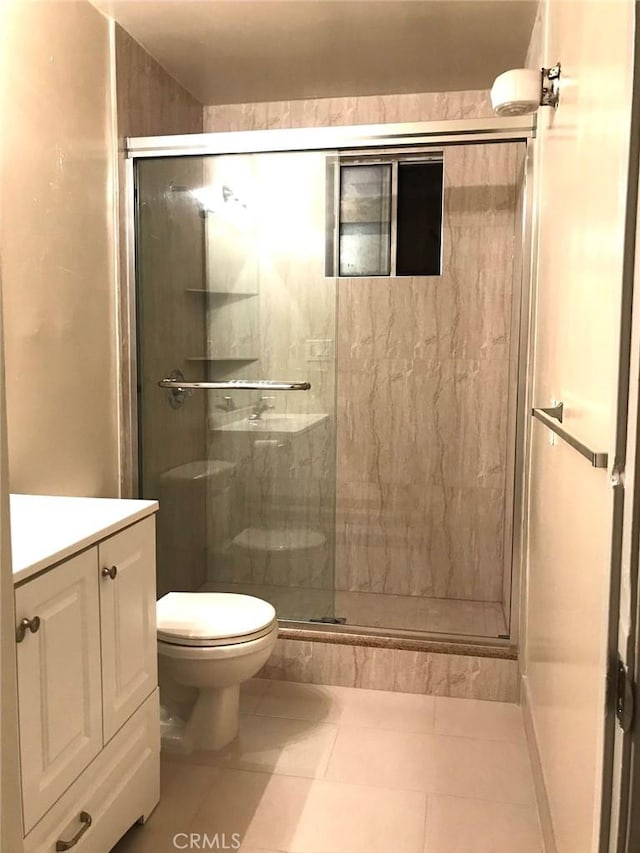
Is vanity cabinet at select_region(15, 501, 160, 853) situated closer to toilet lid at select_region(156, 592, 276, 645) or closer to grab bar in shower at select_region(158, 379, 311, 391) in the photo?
toilet lid at select_region(156, 592, 276, 645)

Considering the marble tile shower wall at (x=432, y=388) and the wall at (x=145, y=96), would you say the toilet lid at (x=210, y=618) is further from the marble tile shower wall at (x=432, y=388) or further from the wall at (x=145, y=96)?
the wall at (x=145, y=96)

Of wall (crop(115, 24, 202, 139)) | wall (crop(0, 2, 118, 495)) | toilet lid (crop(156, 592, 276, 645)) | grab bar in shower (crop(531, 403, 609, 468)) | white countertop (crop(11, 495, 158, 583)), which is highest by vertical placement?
wall (crop(115, 24, 202, 139))

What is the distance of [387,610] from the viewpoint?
3111 mm

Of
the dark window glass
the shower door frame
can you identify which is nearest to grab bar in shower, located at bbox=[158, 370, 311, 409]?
the shower door frame

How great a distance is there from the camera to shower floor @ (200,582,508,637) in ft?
9.32

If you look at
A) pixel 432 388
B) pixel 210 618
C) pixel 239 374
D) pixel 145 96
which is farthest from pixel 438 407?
pixel 145 96

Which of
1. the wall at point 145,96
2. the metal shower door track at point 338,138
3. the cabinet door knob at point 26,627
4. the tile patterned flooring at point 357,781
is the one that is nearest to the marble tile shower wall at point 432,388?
the wall at point 145,96

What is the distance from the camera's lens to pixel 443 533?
11.1ft

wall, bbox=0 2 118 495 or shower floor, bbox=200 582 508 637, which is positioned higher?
wall, bbox=0 2 118 495

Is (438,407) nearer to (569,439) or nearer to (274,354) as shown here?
(274,354)

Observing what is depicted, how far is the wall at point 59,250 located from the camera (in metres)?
2.07

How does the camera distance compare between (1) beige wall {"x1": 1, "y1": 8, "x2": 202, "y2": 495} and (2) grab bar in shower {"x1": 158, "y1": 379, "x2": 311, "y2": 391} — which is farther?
(2) grab bar in shower {"x1": 158, "y1": 379, "x2": 311, "y2": 391}

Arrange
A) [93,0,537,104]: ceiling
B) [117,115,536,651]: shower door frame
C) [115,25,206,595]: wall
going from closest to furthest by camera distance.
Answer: [93,0,537,104]: ceiling
[117,115,536,651]: shower door frame
[115,25,206,595]: wall

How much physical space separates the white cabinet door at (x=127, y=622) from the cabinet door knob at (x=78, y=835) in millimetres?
162
